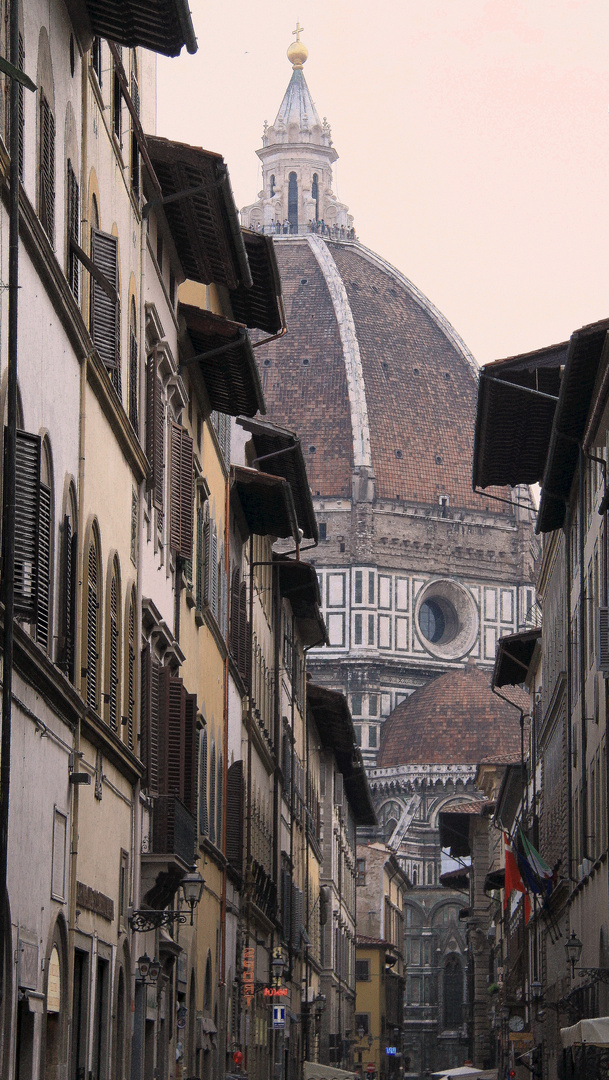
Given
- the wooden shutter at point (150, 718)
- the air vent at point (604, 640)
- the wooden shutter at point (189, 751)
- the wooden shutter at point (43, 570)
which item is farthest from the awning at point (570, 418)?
the wooden shutter at point (43, 570)

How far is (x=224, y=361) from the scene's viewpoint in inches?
967

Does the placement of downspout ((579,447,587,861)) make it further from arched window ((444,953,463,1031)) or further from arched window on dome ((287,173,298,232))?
arched window on dome ((287,173,298,232))

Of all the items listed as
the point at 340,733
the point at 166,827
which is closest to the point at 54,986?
the point at 166,827

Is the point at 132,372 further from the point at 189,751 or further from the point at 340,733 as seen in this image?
the point at 340,733

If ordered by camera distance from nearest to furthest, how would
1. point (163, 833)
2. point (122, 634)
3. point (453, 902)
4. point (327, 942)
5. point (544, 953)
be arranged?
point (122, 634) < point (163, 833) < point (544, 953) < point (327, 942) < point (453, 902)

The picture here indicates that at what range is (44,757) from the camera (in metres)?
13.5

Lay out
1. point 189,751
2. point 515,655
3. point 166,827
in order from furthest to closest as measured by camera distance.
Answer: point 515,655, point 189,751, point 166,827

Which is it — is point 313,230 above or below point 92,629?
above

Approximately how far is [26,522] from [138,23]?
17.0 ft

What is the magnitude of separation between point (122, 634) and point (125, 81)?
4974 mm

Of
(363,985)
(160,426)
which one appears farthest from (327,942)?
(160,426)

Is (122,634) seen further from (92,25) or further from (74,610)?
(92,25)

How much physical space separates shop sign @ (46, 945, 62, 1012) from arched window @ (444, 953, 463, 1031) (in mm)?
104527

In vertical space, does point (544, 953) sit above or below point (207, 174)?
below
